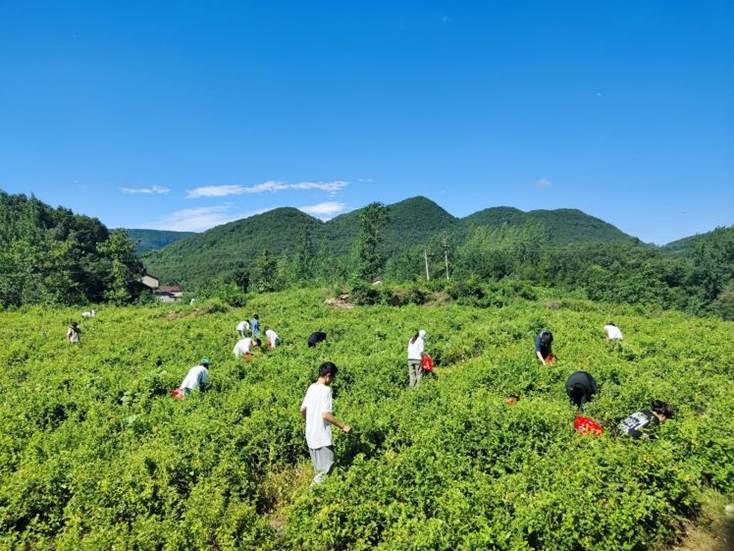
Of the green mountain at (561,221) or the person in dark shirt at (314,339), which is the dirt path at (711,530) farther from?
the green mountain at (561,221)

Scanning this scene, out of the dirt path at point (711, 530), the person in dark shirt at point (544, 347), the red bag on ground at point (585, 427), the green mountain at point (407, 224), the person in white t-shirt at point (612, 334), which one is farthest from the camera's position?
the green mountain at point (407, 224)

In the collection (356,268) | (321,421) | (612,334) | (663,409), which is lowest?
(663,409)

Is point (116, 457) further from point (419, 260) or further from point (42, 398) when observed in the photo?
point (419, 260)

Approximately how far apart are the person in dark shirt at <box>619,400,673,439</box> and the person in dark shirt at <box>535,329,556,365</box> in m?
3.64

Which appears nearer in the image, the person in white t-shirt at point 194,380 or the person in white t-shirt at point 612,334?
the person in white t-shirt at point 194,380

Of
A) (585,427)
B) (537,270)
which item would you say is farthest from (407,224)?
(585,427)

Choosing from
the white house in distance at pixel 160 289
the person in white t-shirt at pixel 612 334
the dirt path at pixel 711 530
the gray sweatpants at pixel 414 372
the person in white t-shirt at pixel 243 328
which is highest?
the white house in distance at pixel 160 289

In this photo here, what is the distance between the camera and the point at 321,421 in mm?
5551

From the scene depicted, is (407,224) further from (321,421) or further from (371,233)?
(321,421)

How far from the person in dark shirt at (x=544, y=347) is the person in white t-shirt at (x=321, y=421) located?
6798mm

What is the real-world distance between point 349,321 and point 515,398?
533 inches

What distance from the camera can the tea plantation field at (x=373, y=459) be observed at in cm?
426

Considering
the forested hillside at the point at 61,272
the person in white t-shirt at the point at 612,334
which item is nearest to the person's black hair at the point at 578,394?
the person in white t-shirt at the point at 612,334

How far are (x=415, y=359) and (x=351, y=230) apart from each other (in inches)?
6053
